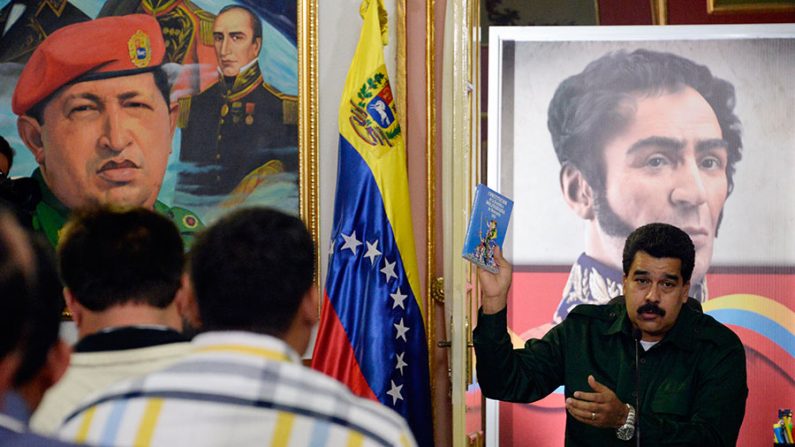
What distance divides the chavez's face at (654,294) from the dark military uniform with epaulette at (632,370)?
0.04 metres

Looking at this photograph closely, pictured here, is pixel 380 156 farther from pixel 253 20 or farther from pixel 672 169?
pixel 672 169

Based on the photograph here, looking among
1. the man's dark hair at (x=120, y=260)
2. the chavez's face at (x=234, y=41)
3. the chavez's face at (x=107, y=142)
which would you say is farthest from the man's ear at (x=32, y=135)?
the man's dark hair at (x=120, y=260)

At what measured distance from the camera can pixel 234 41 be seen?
489 centimetres

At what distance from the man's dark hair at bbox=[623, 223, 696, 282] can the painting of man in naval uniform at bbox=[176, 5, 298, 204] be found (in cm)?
192

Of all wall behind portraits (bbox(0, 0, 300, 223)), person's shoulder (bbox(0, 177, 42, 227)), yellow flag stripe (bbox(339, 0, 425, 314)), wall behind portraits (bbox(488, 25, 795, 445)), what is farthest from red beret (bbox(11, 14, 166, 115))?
wall behind portraits (bbox(488, 25, 795, 445))

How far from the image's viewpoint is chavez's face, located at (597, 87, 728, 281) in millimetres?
5738

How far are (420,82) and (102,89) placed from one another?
151 cm

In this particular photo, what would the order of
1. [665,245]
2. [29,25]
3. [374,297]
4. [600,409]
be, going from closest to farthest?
[600,409] < [665,245] < [374,297] < [29,25]

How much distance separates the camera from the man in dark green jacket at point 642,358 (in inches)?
125

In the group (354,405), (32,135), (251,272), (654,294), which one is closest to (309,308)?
(251,272)

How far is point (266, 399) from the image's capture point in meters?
1.60

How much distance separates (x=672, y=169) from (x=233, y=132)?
2.46 meters

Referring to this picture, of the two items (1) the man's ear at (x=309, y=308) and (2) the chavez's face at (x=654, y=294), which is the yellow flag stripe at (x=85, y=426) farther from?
(2) the chavez's face at (x=654, y=294)

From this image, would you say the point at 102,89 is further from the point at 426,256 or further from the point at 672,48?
the point at 672,48
